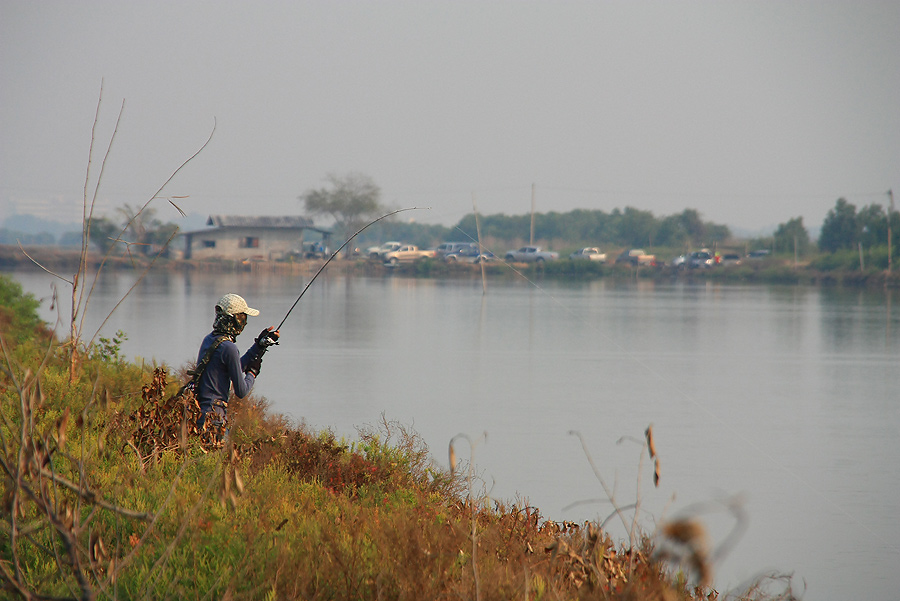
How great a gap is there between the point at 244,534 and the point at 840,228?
8990 centimetres

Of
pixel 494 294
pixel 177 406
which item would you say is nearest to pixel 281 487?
pixel 177 406

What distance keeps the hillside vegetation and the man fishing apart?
0.25m

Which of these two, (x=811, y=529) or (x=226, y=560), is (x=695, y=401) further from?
(x=226, y=560)

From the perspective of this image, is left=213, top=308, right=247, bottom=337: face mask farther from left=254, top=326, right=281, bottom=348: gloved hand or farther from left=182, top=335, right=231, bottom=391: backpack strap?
left=254, top=326, right=281, bottom=348: gloved hand

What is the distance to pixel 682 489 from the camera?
11242 millimetres

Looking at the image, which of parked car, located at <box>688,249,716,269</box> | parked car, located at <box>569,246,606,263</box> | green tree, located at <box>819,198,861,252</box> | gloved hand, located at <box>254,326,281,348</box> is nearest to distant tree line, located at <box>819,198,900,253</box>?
green tree, located at <box>819,198,861,252</box>

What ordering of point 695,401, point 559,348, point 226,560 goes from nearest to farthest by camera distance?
point 226,560, point 695,401, point 559,348

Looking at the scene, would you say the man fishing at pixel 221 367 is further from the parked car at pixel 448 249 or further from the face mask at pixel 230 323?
the parked car at pixel 448 249

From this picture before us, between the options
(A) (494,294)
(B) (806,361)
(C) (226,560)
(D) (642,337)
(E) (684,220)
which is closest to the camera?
(C) (226,560)

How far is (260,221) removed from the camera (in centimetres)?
8788

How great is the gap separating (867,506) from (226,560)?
8726 millimetres

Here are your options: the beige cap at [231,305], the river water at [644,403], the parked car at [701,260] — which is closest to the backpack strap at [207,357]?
the beige cap at [231,305]

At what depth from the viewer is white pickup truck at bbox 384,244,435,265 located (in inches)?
3354

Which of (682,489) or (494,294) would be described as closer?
(682,489)
